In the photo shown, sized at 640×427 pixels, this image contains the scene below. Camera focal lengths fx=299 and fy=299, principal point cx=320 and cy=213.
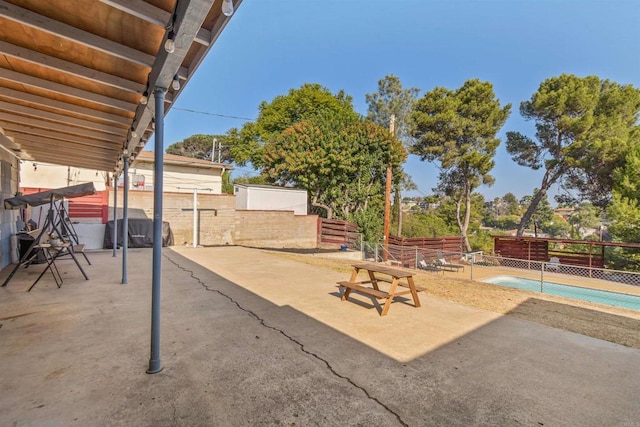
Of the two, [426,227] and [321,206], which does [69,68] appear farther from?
[426,227]

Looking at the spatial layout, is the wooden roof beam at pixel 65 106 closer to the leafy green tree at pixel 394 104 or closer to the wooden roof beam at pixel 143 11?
the wooden roof beam at pixel 143 11

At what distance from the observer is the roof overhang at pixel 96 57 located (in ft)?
6.57

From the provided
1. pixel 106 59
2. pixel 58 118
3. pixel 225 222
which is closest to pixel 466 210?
pixel 225 222

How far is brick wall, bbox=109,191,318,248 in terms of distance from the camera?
12383mm

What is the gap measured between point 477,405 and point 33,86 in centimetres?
493

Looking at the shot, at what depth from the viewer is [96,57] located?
261cm

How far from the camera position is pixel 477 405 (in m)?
2.11

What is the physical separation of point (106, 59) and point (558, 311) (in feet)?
22.7

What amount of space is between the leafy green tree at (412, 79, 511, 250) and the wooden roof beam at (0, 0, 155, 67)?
21.1 metres

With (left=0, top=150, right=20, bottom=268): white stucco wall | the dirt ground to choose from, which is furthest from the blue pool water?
(left=0, top=150, right=20, bottom=268): white stucco wall

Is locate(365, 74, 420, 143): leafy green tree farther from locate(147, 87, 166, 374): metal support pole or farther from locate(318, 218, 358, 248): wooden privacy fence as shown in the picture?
locate(147, 87, 166, 374): metal support pole

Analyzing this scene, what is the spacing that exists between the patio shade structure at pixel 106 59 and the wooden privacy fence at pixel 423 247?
11991 mm

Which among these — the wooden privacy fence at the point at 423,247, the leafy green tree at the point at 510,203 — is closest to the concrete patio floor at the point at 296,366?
the wooden privacy fence at the point at 423,247

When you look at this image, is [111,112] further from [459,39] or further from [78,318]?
[459,39]
